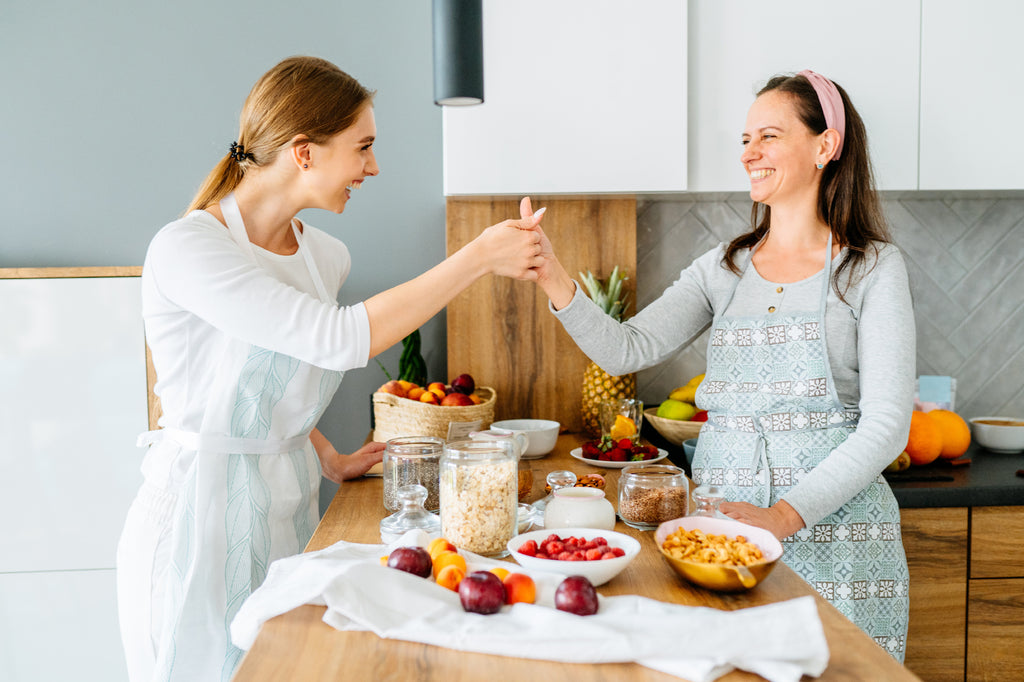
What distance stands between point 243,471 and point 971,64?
205 cm

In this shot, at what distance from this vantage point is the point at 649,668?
0.88 m

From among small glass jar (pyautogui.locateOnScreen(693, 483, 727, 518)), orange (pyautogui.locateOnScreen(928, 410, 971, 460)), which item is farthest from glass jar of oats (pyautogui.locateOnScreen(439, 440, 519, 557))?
orange (pyautogui.locateOnScreen(928, 410, 971, 460))

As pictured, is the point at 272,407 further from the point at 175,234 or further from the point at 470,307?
the point at 470,307

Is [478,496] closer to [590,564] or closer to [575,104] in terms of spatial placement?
[590,564]

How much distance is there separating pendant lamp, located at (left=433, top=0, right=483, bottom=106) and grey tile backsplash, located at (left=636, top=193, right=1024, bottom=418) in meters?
1.49

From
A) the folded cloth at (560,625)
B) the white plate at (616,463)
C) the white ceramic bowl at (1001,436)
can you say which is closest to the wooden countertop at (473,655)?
the folded cloth at (560,625)

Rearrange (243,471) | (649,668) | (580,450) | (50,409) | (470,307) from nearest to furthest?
1. (649,668)
2. (243,471)
3. (580,450)
4. (50,409)
5. (470,307)

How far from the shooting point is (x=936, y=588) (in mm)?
1940

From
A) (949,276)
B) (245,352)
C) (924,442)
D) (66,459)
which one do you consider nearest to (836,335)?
(924,442)

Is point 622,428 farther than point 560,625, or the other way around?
point 622,428

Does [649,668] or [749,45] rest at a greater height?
[749,45]

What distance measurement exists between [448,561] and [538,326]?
1.37 metres

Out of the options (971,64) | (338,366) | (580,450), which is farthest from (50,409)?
(971,64)

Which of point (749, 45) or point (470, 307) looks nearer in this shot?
point (749, 45)
